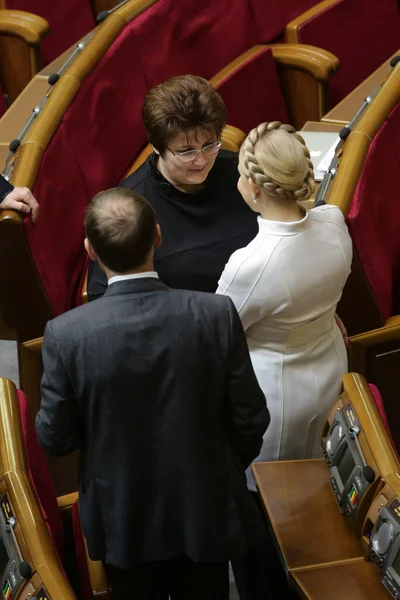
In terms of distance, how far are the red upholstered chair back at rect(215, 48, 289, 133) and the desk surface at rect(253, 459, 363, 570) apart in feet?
2.54

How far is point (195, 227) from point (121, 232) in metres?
0.31

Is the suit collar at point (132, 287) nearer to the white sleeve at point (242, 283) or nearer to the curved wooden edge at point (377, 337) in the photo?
the white sleeve at point (242, 283)

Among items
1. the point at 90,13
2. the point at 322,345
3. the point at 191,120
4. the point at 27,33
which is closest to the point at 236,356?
the point at 322,345

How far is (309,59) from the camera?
158 cm

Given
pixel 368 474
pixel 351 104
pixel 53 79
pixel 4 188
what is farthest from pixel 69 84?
pixel 368 474

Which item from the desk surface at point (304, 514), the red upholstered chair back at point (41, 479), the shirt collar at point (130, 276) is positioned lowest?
the desk surface at point (304, 514)

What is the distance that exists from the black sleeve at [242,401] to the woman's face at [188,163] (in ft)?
0.97

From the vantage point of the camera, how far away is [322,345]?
0.85 m

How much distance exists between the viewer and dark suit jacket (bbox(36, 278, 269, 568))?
0.67 m

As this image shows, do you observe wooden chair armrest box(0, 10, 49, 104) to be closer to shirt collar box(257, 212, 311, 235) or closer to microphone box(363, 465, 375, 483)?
shirt collar box(257, 212, 311, 235)

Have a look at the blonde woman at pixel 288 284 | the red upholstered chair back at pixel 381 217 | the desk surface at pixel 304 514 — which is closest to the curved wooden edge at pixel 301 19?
the red upholstered chair back at pixel 381 217

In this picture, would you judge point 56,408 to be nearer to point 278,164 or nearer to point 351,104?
point 278,164

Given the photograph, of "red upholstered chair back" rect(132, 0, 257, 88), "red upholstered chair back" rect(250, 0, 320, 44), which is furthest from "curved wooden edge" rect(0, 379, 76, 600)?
"red upholstered chair back" rect(250, 0, 320, 44)

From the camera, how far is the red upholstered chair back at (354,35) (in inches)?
66.7
